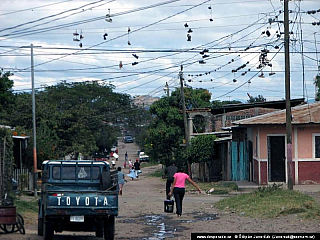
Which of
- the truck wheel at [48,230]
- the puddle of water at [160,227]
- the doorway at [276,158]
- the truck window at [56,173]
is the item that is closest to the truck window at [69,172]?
the truck window at [56,173]

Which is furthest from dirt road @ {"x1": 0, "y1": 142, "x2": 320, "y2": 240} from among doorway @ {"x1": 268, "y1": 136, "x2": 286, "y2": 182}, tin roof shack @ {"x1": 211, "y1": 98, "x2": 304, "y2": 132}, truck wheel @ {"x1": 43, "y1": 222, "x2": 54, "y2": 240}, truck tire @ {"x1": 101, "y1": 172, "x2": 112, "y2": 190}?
tin roof shack @ {"x1": 211, "y1": 98, "x2": 304, "y2": 132}

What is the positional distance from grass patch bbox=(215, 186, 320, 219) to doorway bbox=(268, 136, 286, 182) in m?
7.46

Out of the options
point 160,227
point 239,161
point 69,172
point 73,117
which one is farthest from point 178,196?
point 73,117

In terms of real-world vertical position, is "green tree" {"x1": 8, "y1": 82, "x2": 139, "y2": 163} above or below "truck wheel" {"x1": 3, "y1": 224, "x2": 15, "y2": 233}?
above

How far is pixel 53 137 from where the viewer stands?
44.4 m

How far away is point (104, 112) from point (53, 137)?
2599 centimetres

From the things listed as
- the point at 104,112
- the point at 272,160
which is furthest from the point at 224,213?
the point at 104,112

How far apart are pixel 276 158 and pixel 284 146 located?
707 mm

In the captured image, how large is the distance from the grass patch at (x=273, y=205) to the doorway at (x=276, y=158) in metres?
7.46

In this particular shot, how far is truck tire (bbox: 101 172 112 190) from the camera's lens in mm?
14219

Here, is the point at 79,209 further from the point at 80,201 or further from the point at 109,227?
the point at 109,227

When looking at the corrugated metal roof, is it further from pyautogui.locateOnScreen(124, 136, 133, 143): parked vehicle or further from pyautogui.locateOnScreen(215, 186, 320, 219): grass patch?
pyautogui.locateOnScreen(124, 136, 133, 143): parked vehicle

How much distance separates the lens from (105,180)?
14297mm

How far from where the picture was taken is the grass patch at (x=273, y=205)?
16000 millimetres
